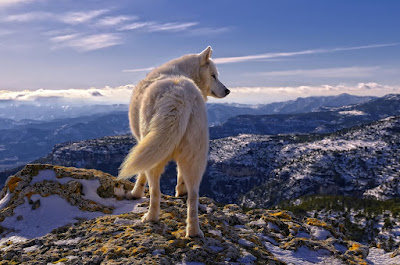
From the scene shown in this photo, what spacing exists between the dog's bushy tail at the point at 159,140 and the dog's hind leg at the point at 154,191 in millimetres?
1337

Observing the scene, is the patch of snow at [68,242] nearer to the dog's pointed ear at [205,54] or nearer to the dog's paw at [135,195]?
the dog's paw at [135,195]

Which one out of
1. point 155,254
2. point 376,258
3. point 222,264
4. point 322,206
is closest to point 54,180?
point 155,254

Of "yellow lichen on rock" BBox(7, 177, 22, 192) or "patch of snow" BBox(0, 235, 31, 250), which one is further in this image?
"yellow lichen on rock" BBox(7, 177, 22, 192)

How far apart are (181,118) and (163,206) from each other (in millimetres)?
5622

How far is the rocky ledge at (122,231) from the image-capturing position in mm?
8117

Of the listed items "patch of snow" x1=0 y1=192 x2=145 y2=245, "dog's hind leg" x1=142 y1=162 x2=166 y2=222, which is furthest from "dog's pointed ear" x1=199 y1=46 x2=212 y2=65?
"patch of snow" x1=0 y1=192 x2=145 y2=245

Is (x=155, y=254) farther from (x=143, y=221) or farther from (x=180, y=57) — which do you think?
(x=180, y=57)

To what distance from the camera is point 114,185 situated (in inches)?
560

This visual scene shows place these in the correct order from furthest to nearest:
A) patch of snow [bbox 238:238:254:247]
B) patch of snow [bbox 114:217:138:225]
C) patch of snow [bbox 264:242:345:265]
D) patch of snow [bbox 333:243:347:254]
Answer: patch of snow [bbox 333:243:347:254] < patch of snow [bbox 114:217:138:225] < patch of snow [bbox 264:242:345:265] < patch of snow [bbox 238:238:254:247]

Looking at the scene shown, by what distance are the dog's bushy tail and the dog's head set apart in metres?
5.20

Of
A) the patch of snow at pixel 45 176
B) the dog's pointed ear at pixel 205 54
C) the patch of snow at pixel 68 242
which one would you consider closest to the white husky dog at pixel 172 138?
the patch of snow at pixel 68 242

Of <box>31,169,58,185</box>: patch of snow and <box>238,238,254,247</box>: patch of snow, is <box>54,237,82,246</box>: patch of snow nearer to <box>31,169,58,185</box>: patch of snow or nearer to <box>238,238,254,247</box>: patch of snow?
<box>31,169,58,185</box>: patch of snow

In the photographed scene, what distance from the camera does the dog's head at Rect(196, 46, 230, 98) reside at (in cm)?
1284

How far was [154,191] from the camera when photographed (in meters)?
9.58
